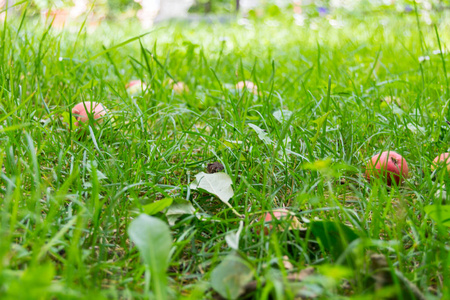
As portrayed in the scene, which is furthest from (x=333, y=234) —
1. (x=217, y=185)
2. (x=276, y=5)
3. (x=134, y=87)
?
(x=276, y=5)

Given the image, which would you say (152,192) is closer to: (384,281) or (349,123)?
(384,281)

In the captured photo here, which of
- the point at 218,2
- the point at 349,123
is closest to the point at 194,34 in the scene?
the point at 349,123

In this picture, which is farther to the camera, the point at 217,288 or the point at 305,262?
the point at 305,262

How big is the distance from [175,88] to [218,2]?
12.9m

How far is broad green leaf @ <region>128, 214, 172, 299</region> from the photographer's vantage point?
796 mm

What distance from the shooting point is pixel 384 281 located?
83 cm

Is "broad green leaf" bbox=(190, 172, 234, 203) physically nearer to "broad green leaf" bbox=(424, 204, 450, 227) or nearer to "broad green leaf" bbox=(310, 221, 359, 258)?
"broad green leaf" bbox=(310, 221, 359, 258)

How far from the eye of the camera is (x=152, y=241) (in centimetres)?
84

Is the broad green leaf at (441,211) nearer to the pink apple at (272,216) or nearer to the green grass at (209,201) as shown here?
the green grass at (209,201)

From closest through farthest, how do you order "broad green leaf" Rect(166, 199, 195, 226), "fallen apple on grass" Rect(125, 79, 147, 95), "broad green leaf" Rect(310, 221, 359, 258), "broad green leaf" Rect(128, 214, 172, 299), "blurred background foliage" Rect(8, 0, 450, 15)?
"broad green leaf" Rect(128, 214, 172, 299)
"broad green leaf" Rect(310, 221, 359, 258)
"broad green leaf" Rect(166, 199, 195, 226)
"fallen apple on grass" Rect(125, 79, 147, 95)
"blurred background foliage" Rect(8, 0, 450, 15)

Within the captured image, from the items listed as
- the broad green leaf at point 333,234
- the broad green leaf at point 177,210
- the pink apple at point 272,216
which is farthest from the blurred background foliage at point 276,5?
the broad green leaf at point 333,234

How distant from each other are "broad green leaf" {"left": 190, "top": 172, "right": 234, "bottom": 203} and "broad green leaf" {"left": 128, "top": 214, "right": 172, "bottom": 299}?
1.21 feet

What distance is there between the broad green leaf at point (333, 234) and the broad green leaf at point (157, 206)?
0.35 metres

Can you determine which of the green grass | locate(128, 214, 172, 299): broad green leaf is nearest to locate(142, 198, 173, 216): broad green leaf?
the green grass
